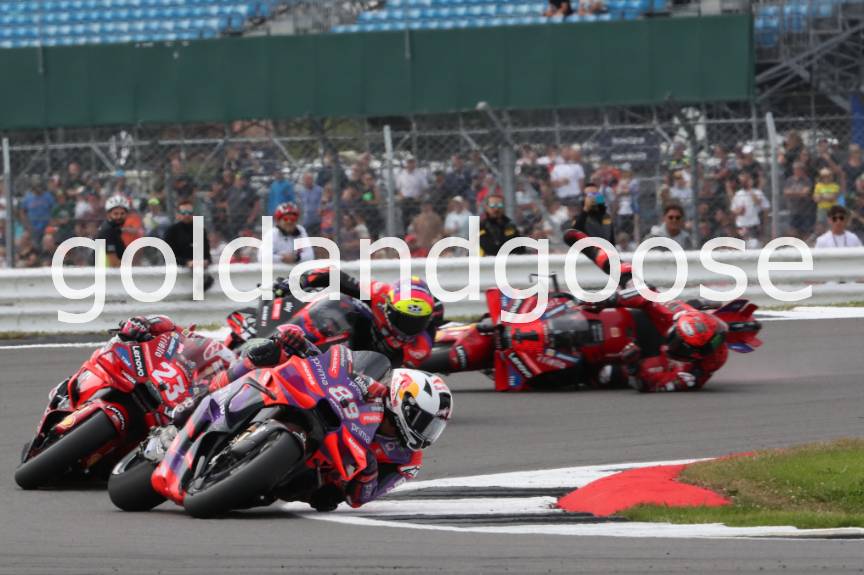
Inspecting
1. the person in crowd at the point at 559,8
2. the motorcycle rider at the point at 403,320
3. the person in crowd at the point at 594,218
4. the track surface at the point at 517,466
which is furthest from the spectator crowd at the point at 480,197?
the person in crowd at the point at 559,8

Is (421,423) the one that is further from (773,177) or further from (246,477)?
(773,177)

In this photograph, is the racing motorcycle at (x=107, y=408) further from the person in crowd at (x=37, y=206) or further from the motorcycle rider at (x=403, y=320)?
the person in crowd at (x=37, y=206)

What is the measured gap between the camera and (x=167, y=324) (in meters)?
8.10

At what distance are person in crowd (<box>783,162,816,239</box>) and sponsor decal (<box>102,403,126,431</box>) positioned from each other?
932 cm

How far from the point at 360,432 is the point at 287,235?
7.53 metres

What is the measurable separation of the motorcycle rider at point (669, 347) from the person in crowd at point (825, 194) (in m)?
4.53

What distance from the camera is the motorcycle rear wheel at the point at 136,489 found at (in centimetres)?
728

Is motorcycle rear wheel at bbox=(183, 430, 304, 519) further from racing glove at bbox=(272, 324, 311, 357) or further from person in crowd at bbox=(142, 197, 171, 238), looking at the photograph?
person in crowd at bbox=(142, 197, 171, 238)

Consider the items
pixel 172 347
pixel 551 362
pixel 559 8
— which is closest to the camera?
pixel 172 347

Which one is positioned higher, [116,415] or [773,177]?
[773,177]

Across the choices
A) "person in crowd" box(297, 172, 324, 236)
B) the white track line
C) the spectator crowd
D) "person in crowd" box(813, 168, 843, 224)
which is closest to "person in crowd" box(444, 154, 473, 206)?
the spectator crowd

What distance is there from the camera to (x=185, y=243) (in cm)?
1505

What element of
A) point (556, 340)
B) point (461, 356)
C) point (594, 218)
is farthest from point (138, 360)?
point (594, 218)

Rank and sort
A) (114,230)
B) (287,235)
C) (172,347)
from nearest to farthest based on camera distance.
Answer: (172,347) < (287,235) < (114,230)
